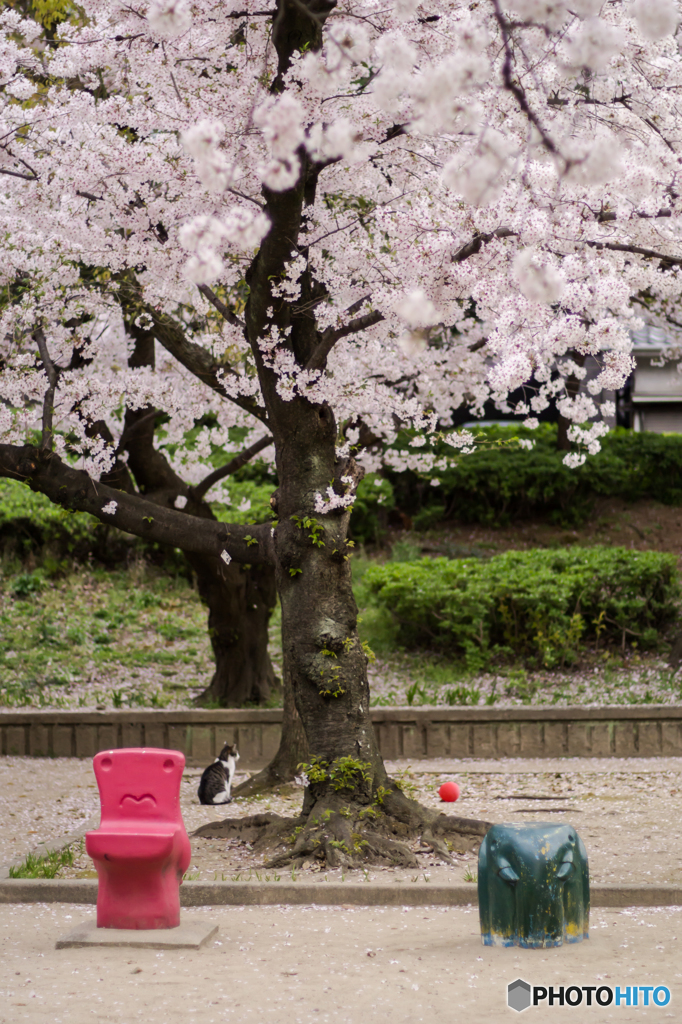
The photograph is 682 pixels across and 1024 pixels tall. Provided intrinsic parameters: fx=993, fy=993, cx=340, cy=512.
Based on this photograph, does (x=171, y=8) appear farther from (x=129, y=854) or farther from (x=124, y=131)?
(x=124, y=131)

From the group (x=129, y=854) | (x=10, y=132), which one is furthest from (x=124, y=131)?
(x=129, y=854)

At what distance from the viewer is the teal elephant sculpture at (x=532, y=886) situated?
13.7 feet

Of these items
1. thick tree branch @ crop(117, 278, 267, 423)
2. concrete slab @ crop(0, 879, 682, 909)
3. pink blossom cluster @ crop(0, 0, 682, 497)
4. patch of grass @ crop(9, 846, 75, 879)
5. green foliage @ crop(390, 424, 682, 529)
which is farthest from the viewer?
green foliage @ crop(390, 424, 682, 529)

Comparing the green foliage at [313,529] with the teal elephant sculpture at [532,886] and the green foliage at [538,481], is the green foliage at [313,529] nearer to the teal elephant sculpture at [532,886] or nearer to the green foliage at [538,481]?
the teal elephant sculpture at [532,886]

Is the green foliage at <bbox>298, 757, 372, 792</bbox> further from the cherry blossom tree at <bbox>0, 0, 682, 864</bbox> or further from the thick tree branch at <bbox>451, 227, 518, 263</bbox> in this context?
the thick tree branch at <bbox>451, 227, 518, 263</bbox>

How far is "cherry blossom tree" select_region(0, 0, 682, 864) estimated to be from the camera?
18.4ft

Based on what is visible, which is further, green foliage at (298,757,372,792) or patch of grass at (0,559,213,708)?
patch of grass at (0,559,213,708)

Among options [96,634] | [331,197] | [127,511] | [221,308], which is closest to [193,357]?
[221,308]

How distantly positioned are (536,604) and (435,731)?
227 cm

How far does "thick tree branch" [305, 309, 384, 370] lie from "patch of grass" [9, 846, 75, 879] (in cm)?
329

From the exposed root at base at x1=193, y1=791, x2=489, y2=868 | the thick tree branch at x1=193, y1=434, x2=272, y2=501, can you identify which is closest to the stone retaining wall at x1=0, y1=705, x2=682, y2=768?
the thick tree branch at x1=193, y1=434, x2=272, y2=501

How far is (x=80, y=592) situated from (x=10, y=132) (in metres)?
7.12

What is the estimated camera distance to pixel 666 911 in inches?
194

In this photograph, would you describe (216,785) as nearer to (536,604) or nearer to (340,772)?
(340,772)
